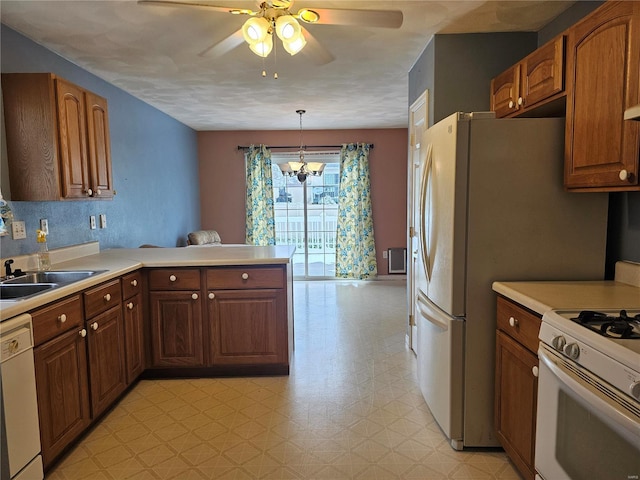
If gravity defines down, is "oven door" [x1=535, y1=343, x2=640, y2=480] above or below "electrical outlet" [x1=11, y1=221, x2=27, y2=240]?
below

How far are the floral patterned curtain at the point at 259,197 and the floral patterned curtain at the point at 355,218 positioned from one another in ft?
3.76

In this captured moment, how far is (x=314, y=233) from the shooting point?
6.98 m

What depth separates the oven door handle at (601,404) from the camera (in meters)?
1.11

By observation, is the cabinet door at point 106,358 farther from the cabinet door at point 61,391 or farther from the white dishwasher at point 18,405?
the white dishwasher at point 18,405

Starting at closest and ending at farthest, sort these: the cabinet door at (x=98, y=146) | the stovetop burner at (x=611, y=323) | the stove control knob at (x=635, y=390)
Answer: the stove control knob at (x=635, y=390) < the stovetop burner at (x=611, y=323) < the cabinet door at (x=98, y=146)

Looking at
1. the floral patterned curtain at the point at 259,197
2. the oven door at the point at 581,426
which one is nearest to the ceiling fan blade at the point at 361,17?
the oven door at the point at 581,426

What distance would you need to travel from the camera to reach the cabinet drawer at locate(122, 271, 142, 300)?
2723mm

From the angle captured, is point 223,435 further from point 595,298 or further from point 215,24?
point 215,24

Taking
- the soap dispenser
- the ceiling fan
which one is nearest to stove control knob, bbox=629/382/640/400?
the ceiling fan

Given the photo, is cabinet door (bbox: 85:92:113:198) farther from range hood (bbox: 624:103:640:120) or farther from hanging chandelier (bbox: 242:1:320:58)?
range hood (bbox: 624:103:640:120)

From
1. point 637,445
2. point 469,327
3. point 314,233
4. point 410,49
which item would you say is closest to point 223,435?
point 469,327

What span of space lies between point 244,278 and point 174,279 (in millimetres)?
506

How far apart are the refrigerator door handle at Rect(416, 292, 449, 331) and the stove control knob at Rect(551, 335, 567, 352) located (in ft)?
2.30

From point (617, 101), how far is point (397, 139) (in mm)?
5178
